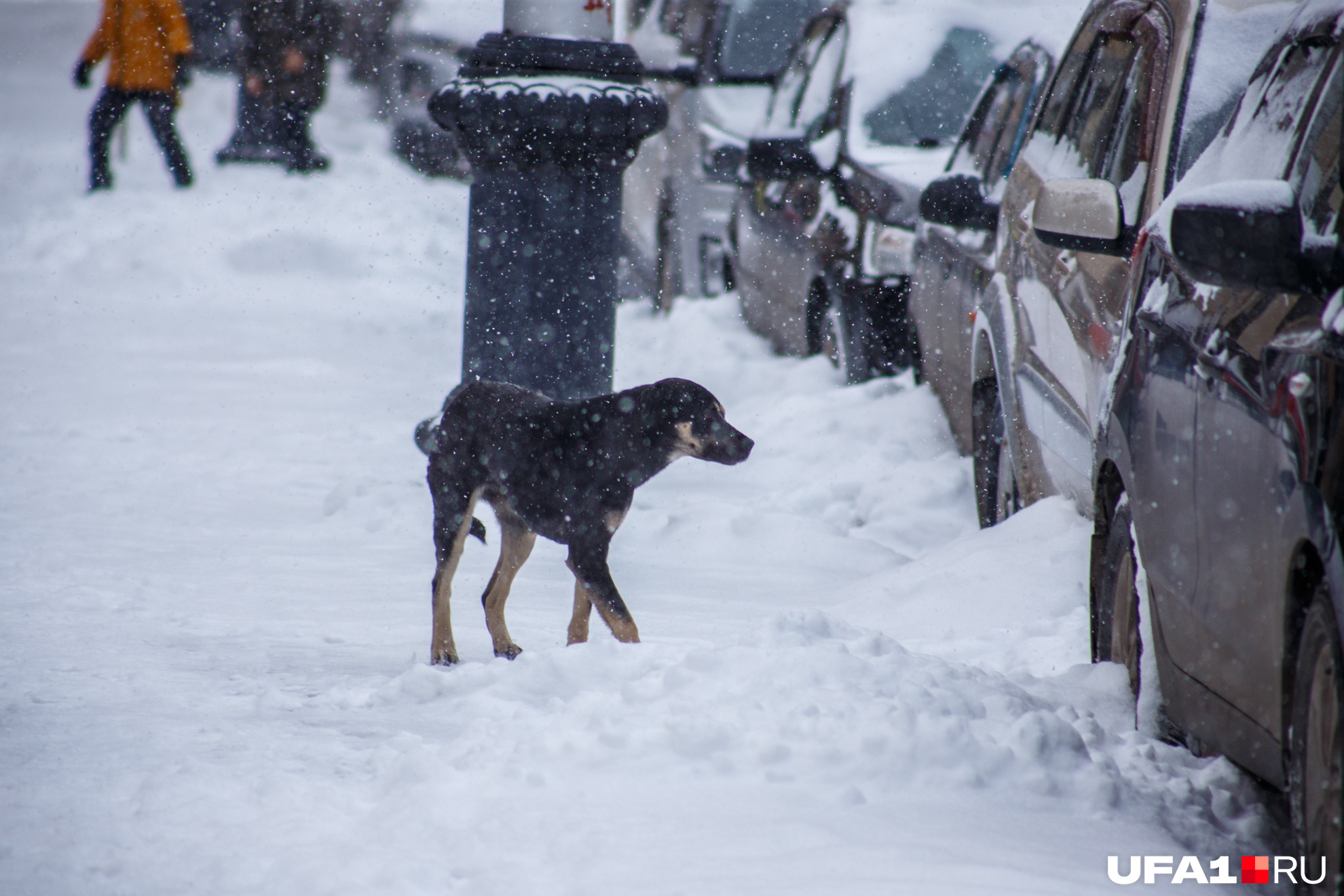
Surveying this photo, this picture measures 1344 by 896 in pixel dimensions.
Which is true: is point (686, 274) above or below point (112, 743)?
below

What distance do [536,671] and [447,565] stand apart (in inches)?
36.5

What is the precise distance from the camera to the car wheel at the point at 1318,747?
1.95m

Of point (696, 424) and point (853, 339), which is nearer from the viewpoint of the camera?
point (696, 424)

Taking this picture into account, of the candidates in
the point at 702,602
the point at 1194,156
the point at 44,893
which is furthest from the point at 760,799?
the point at 702,602

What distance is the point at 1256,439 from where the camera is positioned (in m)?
2.23

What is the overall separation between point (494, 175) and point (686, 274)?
211 inches

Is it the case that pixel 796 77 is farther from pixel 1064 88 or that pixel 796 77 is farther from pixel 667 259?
pixel 1064 88

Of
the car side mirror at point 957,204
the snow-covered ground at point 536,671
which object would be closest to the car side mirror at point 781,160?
the snow-covered ground at point 536,671

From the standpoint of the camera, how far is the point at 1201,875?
2.45 m

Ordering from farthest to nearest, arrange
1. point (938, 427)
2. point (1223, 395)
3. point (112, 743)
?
point (938, 427) < point (112, 743) < point (1223, 395)

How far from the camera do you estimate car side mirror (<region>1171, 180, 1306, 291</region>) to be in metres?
2.12

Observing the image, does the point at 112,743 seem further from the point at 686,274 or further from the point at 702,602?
the point at 686,274

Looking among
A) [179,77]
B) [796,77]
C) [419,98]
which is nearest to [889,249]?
[796,77]
